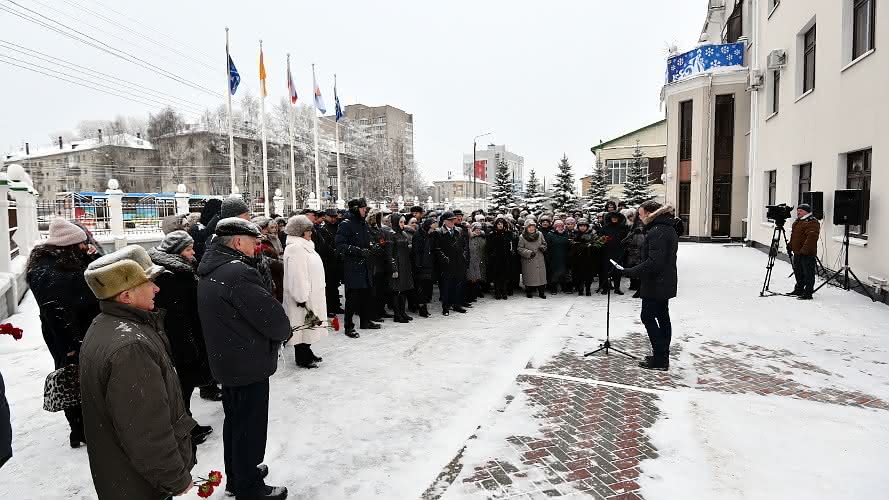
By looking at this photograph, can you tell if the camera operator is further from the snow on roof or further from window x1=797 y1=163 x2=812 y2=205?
the snow on roof

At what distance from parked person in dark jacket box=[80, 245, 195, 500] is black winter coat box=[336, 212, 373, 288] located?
542cm

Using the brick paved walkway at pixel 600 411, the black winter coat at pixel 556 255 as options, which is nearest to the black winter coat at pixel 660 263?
the brick paved walkway at pixel 600 411

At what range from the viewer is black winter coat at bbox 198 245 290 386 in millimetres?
3283

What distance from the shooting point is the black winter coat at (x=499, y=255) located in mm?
11102

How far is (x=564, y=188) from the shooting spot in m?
30.8

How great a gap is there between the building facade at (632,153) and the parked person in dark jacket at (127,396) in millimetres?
36001

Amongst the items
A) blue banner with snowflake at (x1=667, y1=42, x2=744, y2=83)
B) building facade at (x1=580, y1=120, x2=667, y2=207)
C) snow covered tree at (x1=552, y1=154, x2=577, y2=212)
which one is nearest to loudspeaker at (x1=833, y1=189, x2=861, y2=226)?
blue banner with snowflake at (x1=667, y1=42, x2=744, y2=83)

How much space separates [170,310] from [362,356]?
3112 mm

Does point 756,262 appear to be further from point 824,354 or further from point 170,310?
point 170,310

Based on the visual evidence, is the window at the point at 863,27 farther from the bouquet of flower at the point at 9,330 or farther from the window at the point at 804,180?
the bouquet of flower at the point at 9,330

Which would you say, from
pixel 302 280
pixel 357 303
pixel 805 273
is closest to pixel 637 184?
pixel 805 273

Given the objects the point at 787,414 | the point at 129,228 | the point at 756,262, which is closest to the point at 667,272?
A: the point at 787,414

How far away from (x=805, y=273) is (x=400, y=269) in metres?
8.05

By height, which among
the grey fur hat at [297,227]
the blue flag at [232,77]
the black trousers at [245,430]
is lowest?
the black trousers at [245,430]
